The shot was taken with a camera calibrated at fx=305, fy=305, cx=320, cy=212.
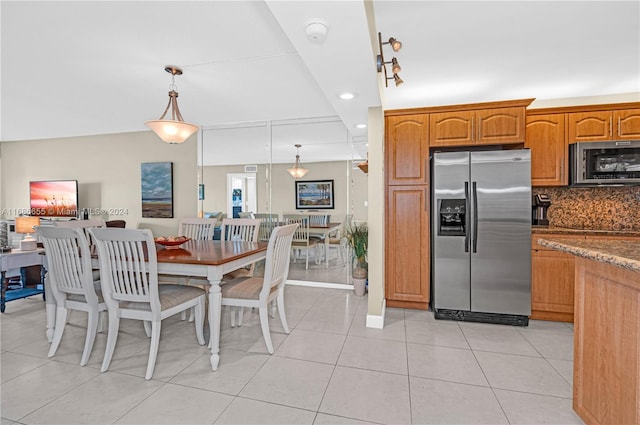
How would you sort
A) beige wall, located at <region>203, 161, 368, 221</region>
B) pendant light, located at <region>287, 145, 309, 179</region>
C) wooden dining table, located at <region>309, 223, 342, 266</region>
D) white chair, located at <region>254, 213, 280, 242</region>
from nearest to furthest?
beige wall, located at <region>203, 161, 368, 221</region> → wooden dining table, located at <region>309, 223, 342, 266</region> → white chair, located at <region>254, 213, 280, 242</region> → pendant light, located at <region>287, 145, 309, 179</region>

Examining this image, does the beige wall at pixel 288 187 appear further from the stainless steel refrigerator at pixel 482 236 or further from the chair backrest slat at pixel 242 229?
the stainless steel refrigerator at pixel 482 236

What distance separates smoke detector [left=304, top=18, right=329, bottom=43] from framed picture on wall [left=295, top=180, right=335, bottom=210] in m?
3.55

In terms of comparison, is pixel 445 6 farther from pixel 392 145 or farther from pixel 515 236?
pixel 515 236

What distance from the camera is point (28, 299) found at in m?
3.64

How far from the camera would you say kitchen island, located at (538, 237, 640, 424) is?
1.25m

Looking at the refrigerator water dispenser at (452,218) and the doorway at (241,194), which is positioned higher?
the doorway at (241,194)

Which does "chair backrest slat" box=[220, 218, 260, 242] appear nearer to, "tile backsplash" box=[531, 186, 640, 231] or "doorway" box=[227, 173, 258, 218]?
A: "doorway" box=[227, 173, 258, 218]

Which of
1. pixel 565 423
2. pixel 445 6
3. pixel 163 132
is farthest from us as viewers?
pixel 163 132

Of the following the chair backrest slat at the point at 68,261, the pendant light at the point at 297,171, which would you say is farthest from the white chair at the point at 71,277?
the pendant light at the point at 297,171

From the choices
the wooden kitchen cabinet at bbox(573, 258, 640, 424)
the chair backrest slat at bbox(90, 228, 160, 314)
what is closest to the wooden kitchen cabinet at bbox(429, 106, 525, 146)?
the wooden kitchen cabinet at bbox(573, 258, 640, 424)

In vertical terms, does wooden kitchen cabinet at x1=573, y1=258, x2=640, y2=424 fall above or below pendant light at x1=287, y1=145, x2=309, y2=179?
below

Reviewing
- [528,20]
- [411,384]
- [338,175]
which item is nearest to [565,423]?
[411,384]

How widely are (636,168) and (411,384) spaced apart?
3124 mm

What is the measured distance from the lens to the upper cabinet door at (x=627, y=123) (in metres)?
3.01
